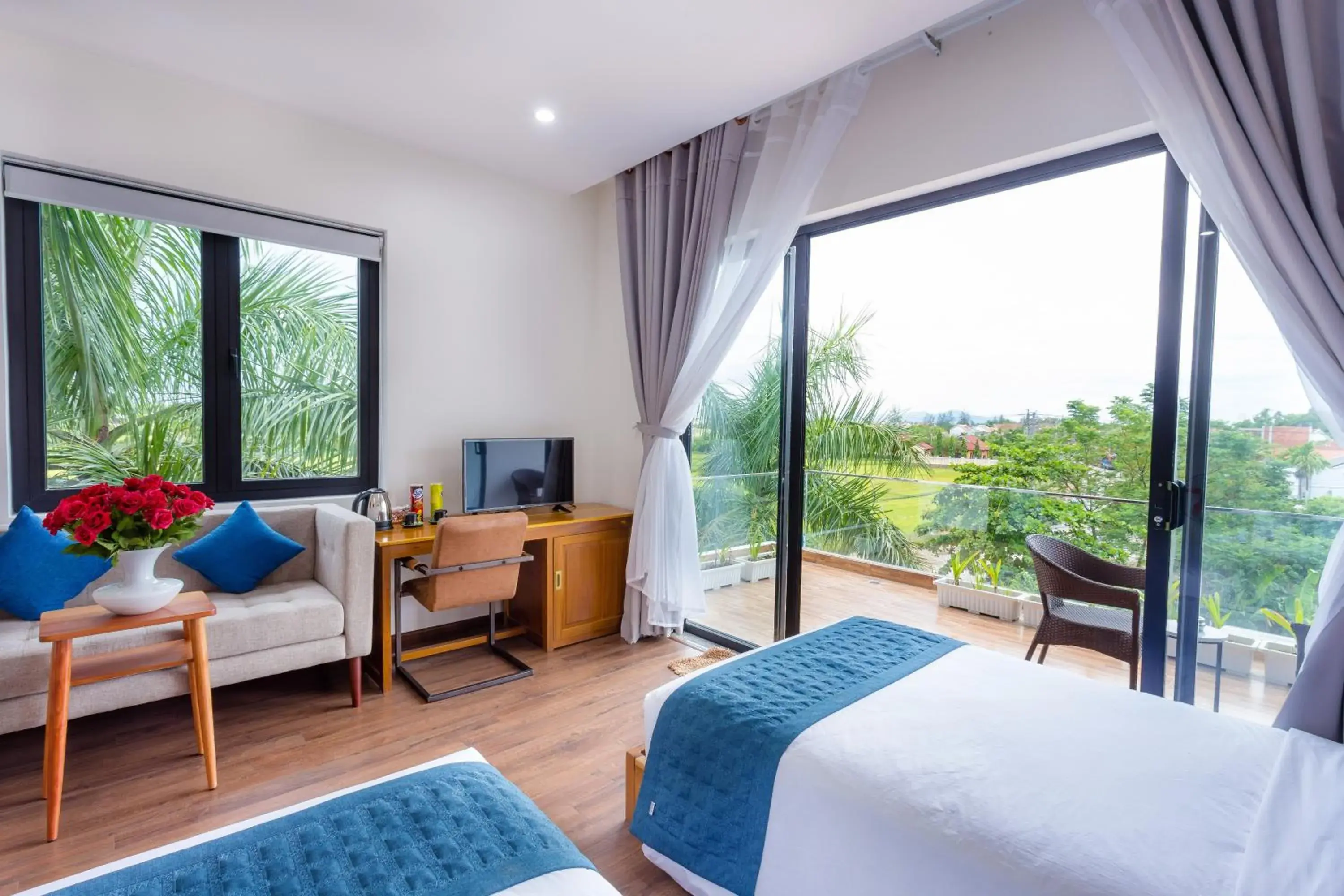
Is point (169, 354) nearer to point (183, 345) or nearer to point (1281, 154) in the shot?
point (183, 345)

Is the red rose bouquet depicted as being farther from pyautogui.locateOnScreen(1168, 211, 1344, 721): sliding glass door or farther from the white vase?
pyautogui.locateOnScreen(1168, 211, 1344, 721): sliding glass door

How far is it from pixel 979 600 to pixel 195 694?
124 inches

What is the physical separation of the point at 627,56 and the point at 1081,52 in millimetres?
1616

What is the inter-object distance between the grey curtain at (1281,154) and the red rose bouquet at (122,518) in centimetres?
327

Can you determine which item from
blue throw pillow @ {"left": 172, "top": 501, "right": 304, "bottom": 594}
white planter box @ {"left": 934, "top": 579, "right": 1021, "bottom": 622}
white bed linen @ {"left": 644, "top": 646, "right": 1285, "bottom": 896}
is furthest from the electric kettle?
white planter box @ {"left": 934, "top": 579, "right": 1021, "bottom": 622}

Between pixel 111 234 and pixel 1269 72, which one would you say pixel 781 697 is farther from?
pixel 111 234

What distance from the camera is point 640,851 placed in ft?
6.27

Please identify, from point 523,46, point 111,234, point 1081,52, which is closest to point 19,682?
point 111,234

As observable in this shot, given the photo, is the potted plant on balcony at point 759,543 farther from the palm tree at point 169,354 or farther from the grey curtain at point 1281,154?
the palm tree at point 169,354

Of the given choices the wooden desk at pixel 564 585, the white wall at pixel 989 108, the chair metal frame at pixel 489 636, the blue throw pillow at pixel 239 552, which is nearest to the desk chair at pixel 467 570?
the chair metal frame at pixel 489 636

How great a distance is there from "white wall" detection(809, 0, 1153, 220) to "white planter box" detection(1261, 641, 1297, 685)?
1688mm

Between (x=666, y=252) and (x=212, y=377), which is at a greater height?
(x=666, y=252)

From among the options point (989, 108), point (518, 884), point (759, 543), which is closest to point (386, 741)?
point (518, 884)

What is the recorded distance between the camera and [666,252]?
11.6ft
